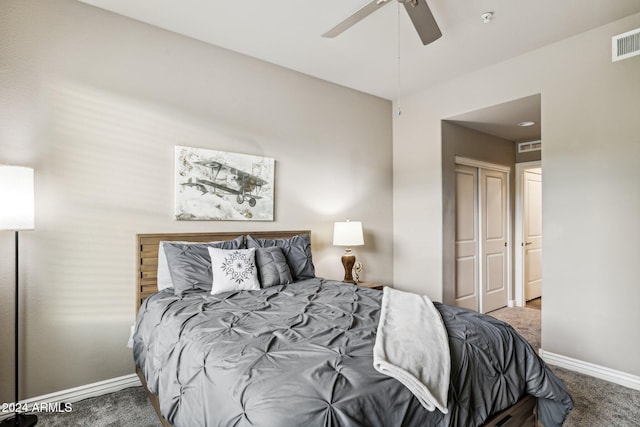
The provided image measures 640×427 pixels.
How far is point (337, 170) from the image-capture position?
4074 mm

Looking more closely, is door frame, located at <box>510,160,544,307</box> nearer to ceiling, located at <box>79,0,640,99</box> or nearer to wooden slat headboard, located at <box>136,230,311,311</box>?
ceiling, located at <box>79,0,640,99</box>

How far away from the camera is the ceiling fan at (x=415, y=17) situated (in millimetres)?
2113

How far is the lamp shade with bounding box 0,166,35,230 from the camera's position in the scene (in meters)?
1.96

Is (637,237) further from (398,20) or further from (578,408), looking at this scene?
(398,20)

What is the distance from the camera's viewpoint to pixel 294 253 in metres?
3.15

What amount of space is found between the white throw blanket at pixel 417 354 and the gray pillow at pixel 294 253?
1.36 m

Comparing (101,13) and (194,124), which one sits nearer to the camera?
(101,13)

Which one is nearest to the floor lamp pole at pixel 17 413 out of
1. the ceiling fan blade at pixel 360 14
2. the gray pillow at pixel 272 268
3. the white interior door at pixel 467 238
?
the gray pillow at pixel 272 268

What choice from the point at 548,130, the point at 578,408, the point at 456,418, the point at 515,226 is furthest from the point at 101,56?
the point at 515,226

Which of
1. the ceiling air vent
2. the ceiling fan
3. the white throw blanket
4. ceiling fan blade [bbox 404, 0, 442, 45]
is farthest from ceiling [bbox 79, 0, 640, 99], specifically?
the white throw blanket

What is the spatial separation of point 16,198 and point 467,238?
456 centimetres

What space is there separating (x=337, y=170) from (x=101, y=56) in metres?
2.45

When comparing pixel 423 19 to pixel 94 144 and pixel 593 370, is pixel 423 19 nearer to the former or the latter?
pixel 94 144

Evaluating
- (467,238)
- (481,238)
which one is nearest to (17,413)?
(467,238)
